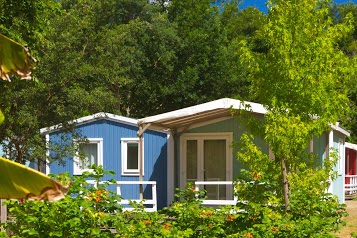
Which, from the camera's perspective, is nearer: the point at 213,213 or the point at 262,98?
the point at 213,213

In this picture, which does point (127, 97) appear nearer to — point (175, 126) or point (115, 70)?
point (115, 70)

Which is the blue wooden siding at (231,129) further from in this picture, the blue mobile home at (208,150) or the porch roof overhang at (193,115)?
the porch roof overhang at (193,115)

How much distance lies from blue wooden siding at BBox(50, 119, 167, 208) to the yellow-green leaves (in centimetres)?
1822

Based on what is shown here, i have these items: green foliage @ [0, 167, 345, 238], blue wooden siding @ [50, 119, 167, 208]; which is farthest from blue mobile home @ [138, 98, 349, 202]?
green foliage @ [0, 167, 345, 238]

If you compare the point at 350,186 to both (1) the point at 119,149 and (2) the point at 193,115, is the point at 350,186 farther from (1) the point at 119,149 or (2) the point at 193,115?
(2) the point at 193,115

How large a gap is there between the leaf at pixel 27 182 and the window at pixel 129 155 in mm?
18906

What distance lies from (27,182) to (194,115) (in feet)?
49.2

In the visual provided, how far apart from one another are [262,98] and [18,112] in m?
9.78

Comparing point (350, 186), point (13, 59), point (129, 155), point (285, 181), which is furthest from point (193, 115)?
point (13, 59)

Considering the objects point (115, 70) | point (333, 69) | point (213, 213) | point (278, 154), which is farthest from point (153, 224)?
point (115, 70)

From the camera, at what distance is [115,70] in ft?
79.7

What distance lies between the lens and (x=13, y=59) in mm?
4273

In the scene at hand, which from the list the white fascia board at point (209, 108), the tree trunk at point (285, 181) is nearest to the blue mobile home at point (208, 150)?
the white fascia board at point (209, 108)

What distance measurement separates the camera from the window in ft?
75.8
